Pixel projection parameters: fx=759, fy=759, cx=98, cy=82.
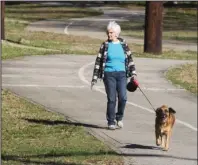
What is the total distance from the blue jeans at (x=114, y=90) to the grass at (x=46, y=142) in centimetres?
46

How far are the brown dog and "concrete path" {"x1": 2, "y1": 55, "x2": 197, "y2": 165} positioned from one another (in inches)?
4.9

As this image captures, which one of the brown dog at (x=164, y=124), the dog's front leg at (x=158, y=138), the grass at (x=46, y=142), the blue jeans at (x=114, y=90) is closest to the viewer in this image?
the grass at (x=46, y=142)

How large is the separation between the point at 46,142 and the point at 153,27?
16.9 m

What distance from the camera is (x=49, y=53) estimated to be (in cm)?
2250

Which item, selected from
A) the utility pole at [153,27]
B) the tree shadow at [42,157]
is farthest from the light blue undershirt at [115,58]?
the utility pole at [153,27]

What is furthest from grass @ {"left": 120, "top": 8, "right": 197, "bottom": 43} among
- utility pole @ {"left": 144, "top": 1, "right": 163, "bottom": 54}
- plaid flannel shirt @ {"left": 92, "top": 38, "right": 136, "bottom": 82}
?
plaid flannel shirt @ {"left": 92, "top": 38, "right": 136, "bottom": 82}

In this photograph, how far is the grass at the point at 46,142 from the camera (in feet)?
26.6

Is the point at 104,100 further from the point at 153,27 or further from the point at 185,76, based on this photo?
the point at 153,27

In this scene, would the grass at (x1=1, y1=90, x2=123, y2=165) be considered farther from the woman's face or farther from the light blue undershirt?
the woman's face

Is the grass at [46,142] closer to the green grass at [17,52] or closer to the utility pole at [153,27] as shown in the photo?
the green grass at [17,52]

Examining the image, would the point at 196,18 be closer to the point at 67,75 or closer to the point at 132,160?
the point at 67,75

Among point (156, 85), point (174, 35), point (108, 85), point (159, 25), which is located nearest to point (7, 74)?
point (156, 85)

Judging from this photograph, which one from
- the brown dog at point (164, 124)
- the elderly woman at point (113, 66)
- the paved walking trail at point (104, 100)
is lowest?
the paved walking trail at point (104, 100)

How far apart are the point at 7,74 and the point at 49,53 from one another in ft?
19.6
